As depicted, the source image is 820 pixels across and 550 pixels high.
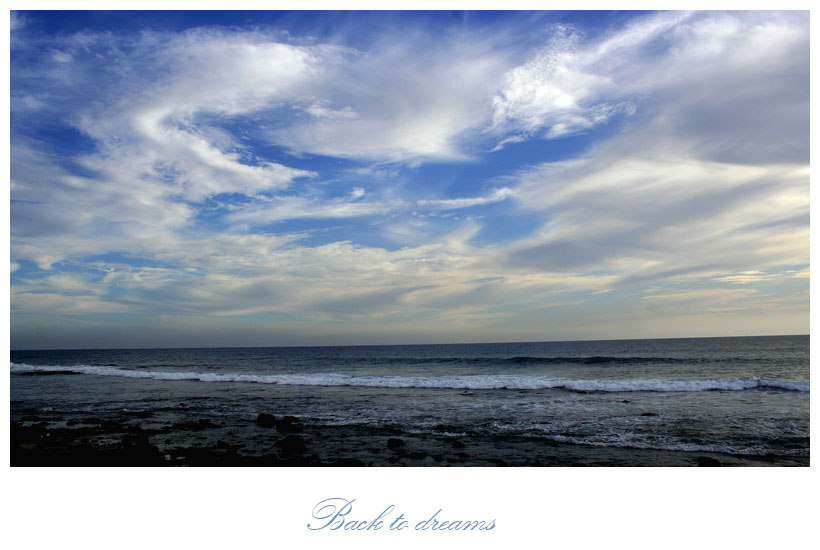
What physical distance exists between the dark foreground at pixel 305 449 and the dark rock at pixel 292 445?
0.02 metres

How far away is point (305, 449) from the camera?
877 cm

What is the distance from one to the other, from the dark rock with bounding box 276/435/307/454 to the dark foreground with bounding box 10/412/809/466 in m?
0.02

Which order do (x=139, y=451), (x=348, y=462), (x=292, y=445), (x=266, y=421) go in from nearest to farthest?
(x=348, y=462) < (x=139, y=451) < (x=292, y=445) < (x=266, y=421)

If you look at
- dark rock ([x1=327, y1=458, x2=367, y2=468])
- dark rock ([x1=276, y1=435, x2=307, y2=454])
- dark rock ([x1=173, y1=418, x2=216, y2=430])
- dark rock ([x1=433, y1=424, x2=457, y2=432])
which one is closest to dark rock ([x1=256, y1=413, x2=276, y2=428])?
dark rock ([x1=173, y1=418, x2=216, y2=430])

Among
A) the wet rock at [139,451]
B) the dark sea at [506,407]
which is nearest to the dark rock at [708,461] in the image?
the dark sea at [506,407]

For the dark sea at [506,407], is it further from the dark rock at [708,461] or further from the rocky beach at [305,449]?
the dark rock at [708,461]

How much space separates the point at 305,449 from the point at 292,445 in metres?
0.37

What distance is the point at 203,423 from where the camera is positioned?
36.8 feet

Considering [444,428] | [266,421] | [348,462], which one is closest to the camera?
[348,462]

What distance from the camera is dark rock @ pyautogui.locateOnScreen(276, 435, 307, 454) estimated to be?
866 cm

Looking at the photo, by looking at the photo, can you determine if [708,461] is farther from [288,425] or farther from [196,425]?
[196,425]

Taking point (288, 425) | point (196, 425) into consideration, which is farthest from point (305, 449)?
point (196, 425)
